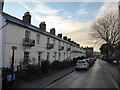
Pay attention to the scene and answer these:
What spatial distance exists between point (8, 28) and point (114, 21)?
1308 inches

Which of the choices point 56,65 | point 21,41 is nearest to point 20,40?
point 21,41

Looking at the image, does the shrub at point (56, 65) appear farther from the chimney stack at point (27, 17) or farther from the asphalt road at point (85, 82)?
the chimney stack at point (27, 17)

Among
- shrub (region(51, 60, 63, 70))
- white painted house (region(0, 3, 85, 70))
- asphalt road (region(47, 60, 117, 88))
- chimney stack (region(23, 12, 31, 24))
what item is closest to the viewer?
asphalt road (region(47, 60, 117, 88))

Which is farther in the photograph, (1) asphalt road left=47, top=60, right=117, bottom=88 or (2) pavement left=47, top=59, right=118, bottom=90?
(1) asphalt road left=47, top=60, right=117, bottom=88

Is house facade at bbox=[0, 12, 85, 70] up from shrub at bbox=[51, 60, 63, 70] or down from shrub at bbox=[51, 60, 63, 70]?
up

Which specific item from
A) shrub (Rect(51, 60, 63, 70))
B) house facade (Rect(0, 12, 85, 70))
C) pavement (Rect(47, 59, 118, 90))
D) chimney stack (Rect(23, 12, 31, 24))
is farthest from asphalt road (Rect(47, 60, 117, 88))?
chimney stack (Rect(23, 12, 31, 24))

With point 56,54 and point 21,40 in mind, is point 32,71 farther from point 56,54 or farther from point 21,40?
point 56,54

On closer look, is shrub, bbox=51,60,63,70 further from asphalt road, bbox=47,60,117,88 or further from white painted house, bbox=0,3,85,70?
asphalt road, bbox=47,60,117,88

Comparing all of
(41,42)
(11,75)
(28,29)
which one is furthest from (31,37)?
(11,75)

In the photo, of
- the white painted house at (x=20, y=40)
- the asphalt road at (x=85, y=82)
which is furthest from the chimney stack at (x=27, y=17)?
the asphalt road at (x=85, y=82)

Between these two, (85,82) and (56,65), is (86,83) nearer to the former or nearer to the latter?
(85,82)

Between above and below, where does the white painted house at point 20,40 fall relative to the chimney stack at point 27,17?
below

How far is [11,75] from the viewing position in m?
8.76

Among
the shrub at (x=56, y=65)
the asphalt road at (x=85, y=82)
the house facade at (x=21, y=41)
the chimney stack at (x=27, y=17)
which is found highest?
the chimney stack at (x=27, y=17)
